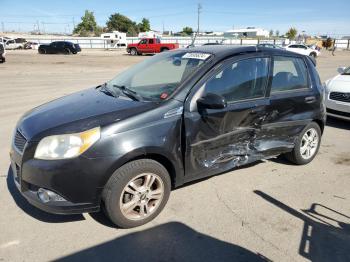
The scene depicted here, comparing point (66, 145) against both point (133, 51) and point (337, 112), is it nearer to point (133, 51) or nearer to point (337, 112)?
point (337, 112)

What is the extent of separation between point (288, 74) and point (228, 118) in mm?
1374

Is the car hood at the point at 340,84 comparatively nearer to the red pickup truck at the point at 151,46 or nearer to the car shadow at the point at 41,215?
the car shadow at the point at 41,215

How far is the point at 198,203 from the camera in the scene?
3.89 metres

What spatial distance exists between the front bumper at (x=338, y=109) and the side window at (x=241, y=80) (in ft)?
11.7

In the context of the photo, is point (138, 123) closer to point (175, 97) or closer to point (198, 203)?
point (175, 97)

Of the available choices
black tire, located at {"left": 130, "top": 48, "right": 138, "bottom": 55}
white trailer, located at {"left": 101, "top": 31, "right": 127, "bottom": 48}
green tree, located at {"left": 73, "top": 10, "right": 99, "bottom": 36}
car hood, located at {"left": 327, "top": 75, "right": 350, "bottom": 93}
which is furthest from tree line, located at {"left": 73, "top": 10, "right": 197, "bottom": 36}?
car hood, located at {"left": 327, "top": 75, "right": 350, "bottom": 93}

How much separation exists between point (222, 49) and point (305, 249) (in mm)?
2398

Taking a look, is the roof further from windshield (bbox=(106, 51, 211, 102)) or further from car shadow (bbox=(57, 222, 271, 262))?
car shadow (bbox=(57, 222, 271, 262))

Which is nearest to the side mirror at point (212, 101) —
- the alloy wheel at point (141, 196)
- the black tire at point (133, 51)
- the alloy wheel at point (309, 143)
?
the alloy wheel at point (141, 196)

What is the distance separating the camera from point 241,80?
4.07 metres

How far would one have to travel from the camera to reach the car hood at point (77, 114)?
3.16 metres

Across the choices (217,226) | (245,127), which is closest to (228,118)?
(245,127)

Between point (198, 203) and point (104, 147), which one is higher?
point (104, 147)

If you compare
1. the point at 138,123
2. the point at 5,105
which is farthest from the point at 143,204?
the point at 5,105
